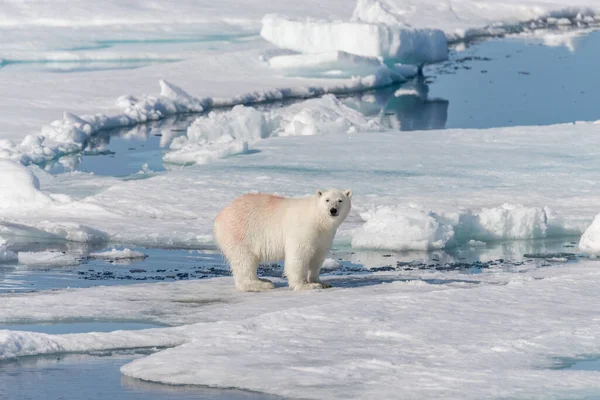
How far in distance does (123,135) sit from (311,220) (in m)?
8.76

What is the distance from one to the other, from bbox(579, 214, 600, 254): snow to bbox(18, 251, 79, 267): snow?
3.74 metres

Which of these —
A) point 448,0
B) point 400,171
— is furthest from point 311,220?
point 448,0

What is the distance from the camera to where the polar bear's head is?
584 cm

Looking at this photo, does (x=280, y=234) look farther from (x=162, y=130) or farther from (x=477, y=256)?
(x=162, y=130)

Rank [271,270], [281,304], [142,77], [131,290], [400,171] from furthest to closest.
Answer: [142,77], [400,171], [271,270], [131,290], [281,304]

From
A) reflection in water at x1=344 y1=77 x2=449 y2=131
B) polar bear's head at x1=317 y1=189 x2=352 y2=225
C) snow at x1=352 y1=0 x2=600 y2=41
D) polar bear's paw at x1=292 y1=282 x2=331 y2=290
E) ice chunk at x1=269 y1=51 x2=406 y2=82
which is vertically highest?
snow at x1=352 y1=0 x2=600 y2=41

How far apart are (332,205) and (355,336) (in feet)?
3.98

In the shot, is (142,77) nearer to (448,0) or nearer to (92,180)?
(92,180)

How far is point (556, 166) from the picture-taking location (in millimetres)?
10641

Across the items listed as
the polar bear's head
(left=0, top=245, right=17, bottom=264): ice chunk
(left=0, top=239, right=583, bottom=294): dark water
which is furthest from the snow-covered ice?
the polar bear's head

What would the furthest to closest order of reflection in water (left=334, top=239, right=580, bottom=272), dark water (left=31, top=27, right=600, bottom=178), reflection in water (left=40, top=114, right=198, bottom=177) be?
dark water (left=31, top=27, right=600, bottom=178)
reflection in water (left=40, top=114, right=198, bottom=177)
reflection in water (left=334, top=239, right=580, bottom=272)

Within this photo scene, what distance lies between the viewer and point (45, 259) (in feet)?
24.3

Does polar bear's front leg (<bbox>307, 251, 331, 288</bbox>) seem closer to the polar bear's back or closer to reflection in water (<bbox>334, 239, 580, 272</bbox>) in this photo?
the polar bear's back

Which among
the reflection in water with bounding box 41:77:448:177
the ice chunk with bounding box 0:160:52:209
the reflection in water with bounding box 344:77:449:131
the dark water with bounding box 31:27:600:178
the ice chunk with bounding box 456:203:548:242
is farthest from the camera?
the reflection in water with bounding box 344:77:449:131
